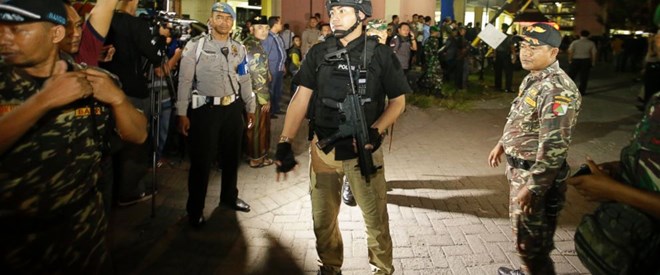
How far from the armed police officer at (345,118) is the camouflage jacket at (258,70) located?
2.99 meters

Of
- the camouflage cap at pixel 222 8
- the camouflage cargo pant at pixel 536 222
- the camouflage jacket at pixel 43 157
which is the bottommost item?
the camouflage cargo pant at pixel 536 222

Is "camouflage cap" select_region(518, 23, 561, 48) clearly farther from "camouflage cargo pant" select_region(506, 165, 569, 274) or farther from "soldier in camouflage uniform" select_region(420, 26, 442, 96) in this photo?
"soldier in camouflage uniform" select_region(420, 26, 442, 96)

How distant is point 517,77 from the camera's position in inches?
773

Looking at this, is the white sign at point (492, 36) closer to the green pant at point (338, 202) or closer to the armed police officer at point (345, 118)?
the armed police officer at point (345, 118)

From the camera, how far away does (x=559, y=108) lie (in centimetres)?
309

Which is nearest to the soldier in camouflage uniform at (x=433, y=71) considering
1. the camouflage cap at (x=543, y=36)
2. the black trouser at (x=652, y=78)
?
the black trouser at (x=652, y=78)

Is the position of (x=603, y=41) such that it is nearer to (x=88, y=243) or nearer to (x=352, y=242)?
(x=352, y=242)

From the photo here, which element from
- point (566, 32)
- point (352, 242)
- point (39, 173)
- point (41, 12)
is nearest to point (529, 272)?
point (352, 242)

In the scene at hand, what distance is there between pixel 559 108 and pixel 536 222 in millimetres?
852

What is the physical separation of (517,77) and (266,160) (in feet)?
51.7

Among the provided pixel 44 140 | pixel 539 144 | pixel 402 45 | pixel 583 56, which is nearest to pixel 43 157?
pixel 44 140

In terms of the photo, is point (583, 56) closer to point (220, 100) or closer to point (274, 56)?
point (274, 56)

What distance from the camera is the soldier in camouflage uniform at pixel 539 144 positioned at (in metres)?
3.11

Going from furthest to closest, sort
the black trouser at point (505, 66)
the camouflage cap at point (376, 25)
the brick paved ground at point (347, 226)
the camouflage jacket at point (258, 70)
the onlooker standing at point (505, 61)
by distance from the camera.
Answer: the black trouser at point (505, 66) < the onlooker standing at point (505, 61) < the camouflage jacket at point (258, 70) < the camouflage cap at point (376, 25) < the brick paved ground at point (347, 226)
